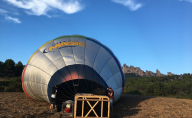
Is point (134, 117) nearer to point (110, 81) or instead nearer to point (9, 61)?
point (110, 81)

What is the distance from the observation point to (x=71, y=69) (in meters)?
7.93

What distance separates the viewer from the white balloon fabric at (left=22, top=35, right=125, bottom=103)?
7.88 metres

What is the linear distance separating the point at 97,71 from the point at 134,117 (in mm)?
Result: 2667

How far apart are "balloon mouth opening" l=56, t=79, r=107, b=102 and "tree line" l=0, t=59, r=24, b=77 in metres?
→ 33.8

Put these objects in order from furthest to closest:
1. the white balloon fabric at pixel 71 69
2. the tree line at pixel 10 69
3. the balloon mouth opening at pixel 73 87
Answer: the tree line at pixel 10 69 < the balloon mouth opening at pixel 73 87 < the white balloon fabric at pixel 71 69

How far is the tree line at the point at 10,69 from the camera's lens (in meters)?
37.9

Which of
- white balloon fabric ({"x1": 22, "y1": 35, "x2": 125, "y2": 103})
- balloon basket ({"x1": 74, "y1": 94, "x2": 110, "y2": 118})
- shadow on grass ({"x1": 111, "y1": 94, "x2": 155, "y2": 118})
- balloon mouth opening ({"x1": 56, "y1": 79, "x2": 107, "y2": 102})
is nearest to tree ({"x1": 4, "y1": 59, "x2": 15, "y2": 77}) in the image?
white balloon fabric ({"x1": 22, "y1": 35, "x2": 125, "y2": 103})

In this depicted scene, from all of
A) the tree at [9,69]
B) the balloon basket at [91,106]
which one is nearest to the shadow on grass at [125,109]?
the balloon basket at [91,106]

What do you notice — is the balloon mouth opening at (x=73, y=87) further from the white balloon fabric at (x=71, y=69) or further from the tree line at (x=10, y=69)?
the tree line at (x=10, y=69)

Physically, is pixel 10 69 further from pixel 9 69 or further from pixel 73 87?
pixel 73 87

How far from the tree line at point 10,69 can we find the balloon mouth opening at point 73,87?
33825 mm

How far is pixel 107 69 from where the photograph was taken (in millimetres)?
8391

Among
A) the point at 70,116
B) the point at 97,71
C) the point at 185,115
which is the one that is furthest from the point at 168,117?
the point at 70,116

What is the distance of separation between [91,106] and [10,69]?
38.1m
